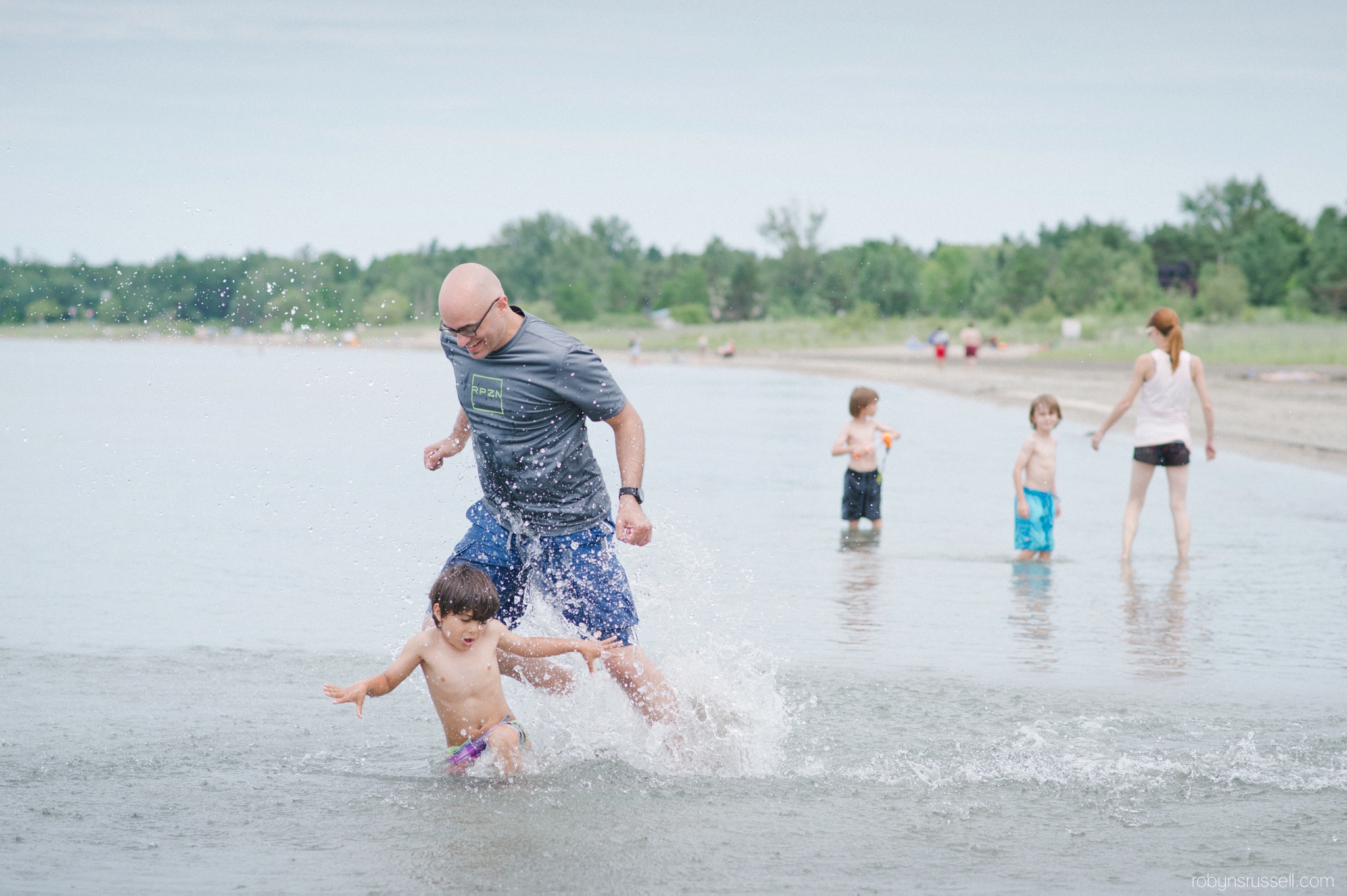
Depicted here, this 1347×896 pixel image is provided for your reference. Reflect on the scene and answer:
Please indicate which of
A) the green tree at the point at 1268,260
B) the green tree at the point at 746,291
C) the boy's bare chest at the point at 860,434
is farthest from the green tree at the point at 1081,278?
the boy's bare chest at the point at 860,434

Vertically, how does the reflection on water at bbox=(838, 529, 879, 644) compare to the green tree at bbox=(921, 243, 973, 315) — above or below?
below

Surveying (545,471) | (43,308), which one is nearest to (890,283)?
(43,308)

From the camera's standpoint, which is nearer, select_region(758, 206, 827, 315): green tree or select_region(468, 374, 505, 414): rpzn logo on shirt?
select_region(468, 374, 505, 414): rpzn logo on shirt

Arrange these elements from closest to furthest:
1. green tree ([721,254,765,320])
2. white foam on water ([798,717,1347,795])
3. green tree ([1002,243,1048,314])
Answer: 1. white foam on water ([798,717,1347,795])
2. green tree ([1002,243,1048,314])
3. green tree ([721,254,765,320])

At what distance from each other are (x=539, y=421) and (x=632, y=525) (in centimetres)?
48

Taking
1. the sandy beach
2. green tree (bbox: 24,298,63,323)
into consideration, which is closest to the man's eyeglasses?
the sandy beach

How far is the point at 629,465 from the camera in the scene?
456 centimetres

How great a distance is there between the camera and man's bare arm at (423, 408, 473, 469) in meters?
5.01

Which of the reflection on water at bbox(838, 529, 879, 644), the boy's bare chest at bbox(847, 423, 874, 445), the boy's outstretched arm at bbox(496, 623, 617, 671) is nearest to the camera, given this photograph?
the boy's outstretched arm at bbox(496, 623, 617, 671)

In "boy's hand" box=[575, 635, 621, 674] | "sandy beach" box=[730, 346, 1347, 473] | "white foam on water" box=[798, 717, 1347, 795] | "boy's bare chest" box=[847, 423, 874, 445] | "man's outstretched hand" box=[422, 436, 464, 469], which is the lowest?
"white foam on water" box=[798, 717, 1347, 795]

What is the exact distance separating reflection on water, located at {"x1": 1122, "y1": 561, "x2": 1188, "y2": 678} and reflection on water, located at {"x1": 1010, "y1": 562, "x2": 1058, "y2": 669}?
1.45ft

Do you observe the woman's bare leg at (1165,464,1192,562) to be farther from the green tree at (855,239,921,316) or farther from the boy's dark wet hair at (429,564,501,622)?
the green tree at (855,239,921,316)

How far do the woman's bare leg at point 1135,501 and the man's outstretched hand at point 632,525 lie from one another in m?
6.23

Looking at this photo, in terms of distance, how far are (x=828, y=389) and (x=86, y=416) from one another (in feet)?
70.6
